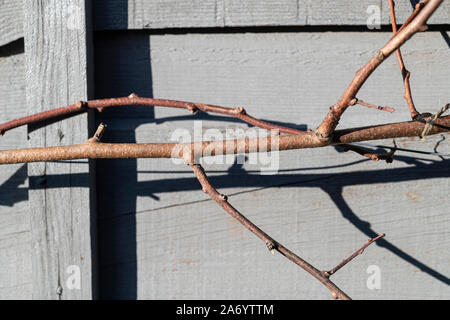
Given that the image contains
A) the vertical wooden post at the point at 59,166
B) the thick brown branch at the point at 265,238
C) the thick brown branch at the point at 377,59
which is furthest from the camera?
the vertical wooden post at the point at 59,166

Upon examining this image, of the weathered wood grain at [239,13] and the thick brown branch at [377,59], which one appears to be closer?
the thick brown branch at [377,59]

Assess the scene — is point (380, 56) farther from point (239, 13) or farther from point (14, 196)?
point (14, 196)

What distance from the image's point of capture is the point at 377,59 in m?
0.48

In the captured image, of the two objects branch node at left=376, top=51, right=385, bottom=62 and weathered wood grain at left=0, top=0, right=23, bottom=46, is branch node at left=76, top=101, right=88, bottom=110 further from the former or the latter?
branch node at left=376, top=51, right=385, bottom=62

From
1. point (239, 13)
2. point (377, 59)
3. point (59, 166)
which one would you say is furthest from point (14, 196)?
point (377, 59)

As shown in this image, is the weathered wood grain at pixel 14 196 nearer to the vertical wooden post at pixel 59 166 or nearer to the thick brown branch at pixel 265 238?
the vertical wooden post at pixel 59 166

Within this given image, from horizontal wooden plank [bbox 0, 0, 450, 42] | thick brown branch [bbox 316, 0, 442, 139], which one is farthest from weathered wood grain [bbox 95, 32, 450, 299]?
thick brown branch [bbox 316, 0, 442, 139]

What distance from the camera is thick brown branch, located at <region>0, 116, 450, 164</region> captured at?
651 mm

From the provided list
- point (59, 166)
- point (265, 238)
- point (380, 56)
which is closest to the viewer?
point (380, 56)

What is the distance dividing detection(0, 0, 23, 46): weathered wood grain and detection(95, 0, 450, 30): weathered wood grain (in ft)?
0.54

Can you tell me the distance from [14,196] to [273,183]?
60 cm

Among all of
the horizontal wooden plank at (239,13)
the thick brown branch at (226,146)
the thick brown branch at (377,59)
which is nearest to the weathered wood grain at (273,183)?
the horizontal wooden plank at (239,13)

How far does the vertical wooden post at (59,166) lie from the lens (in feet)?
2.58

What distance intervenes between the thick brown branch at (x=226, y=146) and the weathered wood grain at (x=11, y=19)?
28cm
